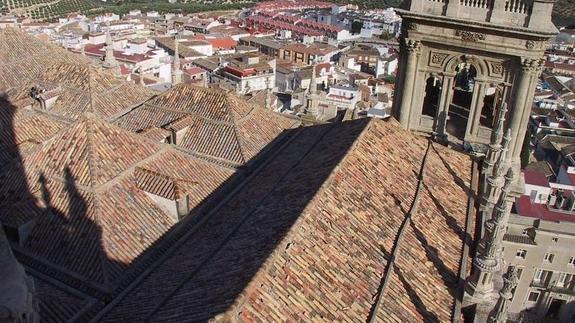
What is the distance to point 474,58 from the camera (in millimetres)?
16500

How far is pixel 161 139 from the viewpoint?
794 inches

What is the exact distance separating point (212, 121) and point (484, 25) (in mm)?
10871

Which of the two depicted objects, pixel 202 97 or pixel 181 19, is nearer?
pixel 202 97

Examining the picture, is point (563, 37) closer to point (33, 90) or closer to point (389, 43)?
point (389, 43)

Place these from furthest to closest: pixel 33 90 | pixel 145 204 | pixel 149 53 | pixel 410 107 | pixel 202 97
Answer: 1. pixel 149 53
2. pixel 33 90
3. pixel 202 97
4. pixel 410 107
5. pixel 145 204

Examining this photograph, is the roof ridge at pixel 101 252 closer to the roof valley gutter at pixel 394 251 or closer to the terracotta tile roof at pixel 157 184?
the terracotta tile roof at pixel 157 184

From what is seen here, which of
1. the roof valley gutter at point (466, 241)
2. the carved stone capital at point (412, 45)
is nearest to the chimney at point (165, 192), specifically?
the roof valley gutter at point (466, 241)

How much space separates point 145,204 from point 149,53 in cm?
6158

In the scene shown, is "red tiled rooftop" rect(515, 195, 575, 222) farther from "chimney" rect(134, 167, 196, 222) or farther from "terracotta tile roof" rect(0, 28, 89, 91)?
"terracotta tile roof" rect(0, 28, 89, 91)


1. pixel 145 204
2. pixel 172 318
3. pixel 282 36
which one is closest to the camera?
pixel 172 318

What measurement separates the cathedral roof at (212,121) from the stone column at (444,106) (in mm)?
6921

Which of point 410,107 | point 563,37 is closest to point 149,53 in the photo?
point 410,107

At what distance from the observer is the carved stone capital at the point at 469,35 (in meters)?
16.1

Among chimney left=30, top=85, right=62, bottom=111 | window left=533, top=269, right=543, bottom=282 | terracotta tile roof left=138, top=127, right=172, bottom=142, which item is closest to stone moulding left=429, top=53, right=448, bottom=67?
terracotta tile roof left=138, top=127, right=172, bottom=142
